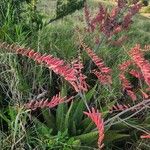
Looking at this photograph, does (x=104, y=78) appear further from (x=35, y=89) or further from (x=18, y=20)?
(x=18, y=20)

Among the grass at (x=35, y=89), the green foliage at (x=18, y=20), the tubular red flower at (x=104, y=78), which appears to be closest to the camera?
the grass at (x=35, y=89)

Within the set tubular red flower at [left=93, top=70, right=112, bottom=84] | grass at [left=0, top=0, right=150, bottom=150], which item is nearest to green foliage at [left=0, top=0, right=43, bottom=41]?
grass at [left=0, top=0, right=150, bottom=150]

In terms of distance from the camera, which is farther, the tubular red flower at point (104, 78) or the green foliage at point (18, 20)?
the green foliage at point (18, 20)

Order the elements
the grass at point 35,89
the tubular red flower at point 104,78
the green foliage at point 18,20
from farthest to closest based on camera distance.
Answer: the green foliage at point 18,20
the tubular red flower at point 104,78
the grass at point 35,89

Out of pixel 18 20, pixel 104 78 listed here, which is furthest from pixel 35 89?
pixel 18 20

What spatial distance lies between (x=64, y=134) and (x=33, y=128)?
277 millimetres

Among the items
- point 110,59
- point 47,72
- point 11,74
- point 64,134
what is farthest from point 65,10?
point 64,134

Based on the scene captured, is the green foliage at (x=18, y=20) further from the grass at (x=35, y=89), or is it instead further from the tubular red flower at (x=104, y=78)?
the tubular red flower at (x=104, y=78)

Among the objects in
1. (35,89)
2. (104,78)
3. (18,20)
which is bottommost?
(35,89)

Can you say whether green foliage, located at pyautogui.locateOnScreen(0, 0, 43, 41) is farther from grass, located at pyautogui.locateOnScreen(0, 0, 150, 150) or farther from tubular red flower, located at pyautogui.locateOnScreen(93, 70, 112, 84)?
tubular red flower, located at pyautogui.locateOnScreen(93, 70, 112, 84)

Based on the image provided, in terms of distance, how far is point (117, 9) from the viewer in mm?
4117

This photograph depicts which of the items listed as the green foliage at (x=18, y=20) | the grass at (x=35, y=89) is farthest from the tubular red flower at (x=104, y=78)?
the green foliage at (x=18, y=20)

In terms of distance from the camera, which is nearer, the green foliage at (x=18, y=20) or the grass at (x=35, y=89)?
the grass at (x=35, y=89)

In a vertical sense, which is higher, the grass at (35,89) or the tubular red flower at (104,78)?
the tubular red flower at (104,78)
